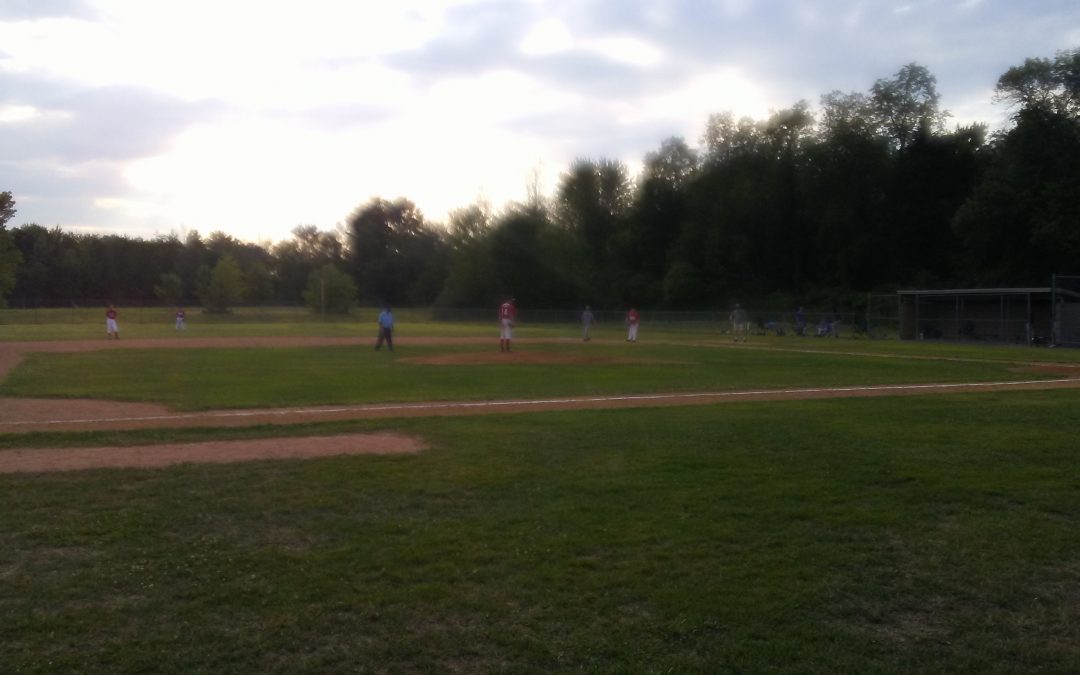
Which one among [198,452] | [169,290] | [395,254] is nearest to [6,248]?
[169,290]

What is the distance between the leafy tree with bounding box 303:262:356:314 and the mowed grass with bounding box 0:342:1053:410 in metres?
53.0

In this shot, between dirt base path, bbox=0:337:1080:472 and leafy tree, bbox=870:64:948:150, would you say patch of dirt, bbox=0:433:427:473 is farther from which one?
leafy tree, bbox=870:64:948:150

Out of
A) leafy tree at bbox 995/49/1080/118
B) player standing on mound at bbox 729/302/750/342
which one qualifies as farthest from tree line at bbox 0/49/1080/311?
player standing on mound at bbox 729/302/750/342

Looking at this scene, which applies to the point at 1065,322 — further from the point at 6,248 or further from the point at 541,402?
Result: the point at 6,248

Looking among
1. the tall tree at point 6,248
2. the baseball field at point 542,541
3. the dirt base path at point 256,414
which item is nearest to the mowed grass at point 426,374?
the dirt base path at point 256,414

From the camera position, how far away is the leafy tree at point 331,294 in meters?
87.0

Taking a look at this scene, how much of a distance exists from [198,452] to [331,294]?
78.9 m

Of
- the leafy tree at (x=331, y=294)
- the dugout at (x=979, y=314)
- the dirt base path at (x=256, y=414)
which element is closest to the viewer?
the dirt base path at (x=256, y=414)

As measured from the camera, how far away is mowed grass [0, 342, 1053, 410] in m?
18.3

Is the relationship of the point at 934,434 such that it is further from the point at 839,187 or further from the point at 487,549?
the point at 839,187

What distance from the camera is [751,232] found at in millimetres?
82938

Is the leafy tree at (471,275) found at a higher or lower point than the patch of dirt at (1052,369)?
higher

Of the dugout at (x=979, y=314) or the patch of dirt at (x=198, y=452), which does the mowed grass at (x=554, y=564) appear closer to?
the patch of dirt at (x=198, y=452)

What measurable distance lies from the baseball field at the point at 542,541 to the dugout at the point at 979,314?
33.0 m
